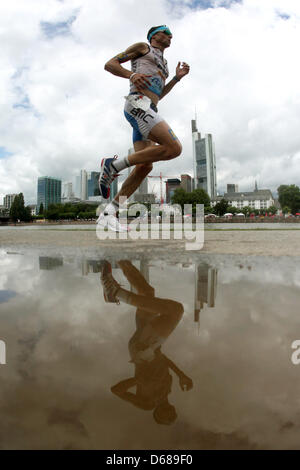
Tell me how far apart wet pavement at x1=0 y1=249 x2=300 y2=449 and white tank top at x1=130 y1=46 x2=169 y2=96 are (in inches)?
130

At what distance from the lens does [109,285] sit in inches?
65.5

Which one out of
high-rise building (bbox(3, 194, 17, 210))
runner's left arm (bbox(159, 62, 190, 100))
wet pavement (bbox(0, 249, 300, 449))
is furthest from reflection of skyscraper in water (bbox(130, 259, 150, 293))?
high-rise building (bbox(3, 194, 17, 210))

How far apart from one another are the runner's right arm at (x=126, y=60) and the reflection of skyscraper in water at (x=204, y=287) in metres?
2.64

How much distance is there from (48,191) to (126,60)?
176710 millimetres

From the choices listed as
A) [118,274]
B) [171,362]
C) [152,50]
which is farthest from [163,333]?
[152,50]

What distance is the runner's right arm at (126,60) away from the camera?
3.57 m

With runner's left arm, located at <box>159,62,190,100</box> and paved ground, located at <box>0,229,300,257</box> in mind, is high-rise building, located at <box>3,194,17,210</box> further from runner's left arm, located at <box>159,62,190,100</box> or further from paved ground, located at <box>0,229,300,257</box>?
runner's left arm, located at <box>159,62,190,100</box>

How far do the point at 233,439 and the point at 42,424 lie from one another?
371 mm

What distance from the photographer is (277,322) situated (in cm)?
104

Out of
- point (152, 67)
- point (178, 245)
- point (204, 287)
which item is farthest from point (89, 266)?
point (152, 67)

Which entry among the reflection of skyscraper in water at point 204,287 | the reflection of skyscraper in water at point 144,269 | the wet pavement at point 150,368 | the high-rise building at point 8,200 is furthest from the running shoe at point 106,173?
the high-rise building at point 8,200

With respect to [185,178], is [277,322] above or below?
below

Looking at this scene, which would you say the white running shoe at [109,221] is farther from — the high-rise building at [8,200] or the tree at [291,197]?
the high-rise building at [8,200]
